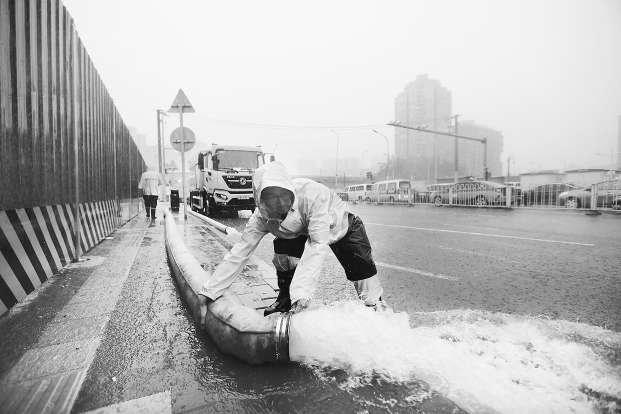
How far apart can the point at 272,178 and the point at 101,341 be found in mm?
1610

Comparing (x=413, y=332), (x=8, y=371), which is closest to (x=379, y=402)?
(x=413, y=332)

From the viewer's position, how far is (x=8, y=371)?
192cm

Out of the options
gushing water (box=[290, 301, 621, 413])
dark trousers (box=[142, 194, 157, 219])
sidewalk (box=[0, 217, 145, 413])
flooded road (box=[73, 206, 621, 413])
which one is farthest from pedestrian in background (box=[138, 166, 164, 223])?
gushing water (box=[290, 301, 621, 413])

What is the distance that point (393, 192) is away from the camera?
25.0 m

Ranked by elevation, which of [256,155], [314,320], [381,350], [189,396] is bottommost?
[189,396]

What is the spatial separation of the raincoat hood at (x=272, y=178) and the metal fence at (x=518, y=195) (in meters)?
16.3

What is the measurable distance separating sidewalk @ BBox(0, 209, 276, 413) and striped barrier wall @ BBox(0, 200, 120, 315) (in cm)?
13

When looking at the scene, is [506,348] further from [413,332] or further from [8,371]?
[8,371]

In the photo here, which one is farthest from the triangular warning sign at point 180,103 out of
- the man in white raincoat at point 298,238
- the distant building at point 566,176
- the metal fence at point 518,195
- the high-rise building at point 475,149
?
the high-rise building at point 475,149

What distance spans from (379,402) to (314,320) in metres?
0.53

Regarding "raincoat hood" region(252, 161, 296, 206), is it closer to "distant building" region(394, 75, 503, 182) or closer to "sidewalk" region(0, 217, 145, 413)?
"sidewalk" region(0, 217, 145, 413)

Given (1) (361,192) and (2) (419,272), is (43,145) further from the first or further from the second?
(1) (361,192)

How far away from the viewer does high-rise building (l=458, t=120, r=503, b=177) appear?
6056cm

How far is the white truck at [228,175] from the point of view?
40.7 feet
